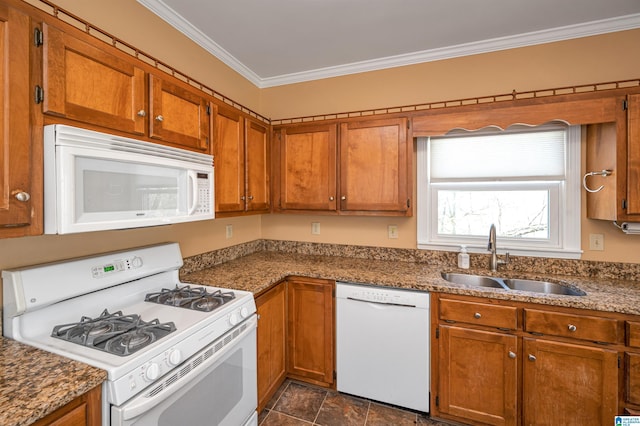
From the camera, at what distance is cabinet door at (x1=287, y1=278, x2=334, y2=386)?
2.14 meters

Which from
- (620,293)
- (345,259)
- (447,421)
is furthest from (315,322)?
(620,293)

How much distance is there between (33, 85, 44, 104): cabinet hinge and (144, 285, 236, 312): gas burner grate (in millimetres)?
1040

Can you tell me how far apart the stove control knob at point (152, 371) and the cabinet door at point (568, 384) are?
1914 mm

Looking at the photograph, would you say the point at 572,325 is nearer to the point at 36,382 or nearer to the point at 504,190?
the point at 504,190

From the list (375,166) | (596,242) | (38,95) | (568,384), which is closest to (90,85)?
(38,95)

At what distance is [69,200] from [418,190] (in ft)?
7.49

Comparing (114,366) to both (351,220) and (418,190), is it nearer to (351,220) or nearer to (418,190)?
(351,220)

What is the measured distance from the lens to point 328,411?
6.57ft

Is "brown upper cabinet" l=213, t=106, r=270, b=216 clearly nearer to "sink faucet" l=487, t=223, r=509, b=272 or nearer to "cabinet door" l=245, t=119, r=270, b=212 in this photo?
"cabinet door" l=245, t=119, r=270, b=212

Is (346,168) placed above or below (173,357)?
above

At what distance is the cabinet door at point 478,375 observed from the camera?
1.71 metres

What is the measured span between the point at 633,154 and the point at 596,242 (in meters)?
0.66

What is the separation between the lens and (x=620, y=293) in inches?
66.2

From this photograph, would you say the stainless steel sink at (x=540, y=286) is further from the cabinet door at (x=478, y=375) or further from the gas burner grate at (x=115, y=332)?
the gas burner grate at (x=115, y=332)
